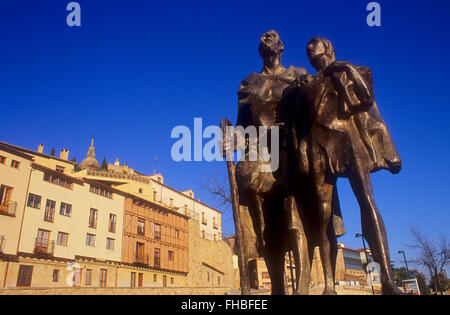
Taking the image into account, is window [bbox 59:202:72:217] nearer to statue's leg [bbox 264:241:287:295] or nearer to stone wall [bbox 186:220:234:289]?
stone wall [bbox 186:220:234:289]

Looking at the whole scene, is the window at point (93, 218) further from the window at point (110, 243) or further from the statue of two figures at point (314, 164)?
the statue of two figures at point (314, 164)

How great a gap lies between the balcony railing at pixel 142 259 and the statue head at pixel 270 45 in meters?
38.5

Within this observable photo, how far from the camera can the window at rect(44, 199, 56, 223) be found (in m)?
32.1

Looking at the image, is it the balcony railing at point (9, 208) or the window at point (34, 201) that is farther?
the window at point (34, 201)

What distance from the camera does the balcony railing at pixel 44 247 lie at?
30031 mm

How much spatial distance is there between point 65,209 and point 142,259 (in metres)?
10.9

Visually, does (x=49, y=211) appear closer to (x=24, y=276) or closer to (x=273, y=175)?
(x=24, y=276)

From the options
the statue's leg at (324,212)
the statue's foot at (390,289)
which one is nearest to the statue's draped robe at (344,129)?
the statue's leg at (324,212)

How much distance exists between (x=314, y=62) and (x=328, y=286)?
242 centimetres

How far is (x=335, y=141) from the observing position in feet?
11.8

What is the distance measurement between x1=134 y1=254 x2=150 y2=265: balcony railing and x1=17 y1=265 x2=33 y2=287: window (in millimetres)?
12151

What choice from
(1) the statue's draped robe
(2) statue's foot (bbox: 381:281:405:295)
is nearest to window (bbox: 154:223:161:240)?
(1) the statue's draped robe

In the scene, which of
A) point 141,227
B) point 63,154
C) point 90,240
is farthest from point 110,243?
point 63,154
